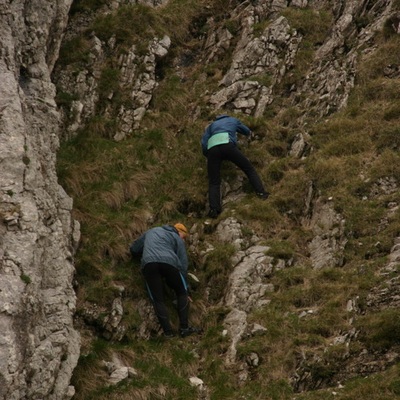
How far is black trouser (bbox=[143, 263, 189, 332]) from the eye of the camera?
13.4m

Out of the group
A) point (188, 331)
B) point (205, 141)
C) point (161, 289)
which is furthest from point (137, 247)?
point (205, 141)

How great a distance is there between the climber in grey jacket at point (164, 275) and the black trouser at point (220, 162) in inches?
113

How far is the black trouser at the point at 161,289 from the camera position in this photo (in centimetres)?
1342

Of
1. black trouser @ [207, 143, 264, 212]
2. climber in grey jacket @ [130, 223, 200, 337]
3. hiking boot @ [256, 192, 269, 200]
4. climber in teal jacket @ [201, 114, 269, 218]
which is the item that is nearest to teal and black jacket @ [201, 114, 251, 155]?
climber in teal jacket @ [201, 114, 269, 218]

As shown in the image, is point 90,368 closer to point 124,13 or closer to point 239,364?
point 239,364

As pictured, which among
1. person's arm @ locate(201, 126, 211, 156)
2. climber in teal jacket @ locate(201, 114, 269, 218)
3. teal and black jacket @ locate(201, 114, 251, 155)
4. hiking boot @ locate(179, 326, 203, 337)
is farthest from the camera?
person's arm @ locate(201, 126, 211, 156)

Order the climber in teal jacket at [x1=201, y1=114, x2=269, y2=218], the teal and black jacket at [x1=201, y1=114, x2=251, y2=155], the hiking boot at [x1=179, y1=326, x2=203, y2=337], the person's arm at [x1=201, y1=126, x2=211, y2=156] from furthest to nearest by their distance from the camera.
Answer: the person's arm at [x1=201, y1=126, x2=211, y2=156] → the teal and black jacket at [x1=201, y1=114, x2=251, y2=155] → the climber in teal jacket at [x1=201, y1=114, x2=269, y2=218] → the hiking boot at [x1=179, y1=326, x2=203, y2=337]

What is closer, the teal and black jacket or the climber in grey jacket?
the climber in grey jacket

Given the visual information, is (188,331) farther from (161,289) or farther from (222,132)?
(222,132)

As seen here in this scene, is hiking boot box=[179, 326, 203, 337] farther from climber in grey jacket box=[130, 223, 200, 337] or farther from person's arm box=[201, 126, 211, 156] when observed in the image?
person's arm box=[201, 126, 211, 156]

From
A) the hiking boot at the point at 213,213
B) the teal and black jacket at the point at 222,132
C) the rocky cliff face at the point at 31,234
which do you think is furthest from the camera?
the teal and black jacket at the point at 222,132

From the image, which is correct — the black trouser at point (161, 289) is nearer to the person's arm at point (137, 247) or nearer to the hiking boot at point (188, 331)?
the hiking boot at point (188, 331)

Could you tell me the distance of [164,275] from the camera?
13.7m

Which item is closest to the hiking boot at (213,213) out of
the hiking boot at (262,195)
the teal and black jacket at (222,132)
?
the hiking boot at (262,195)
